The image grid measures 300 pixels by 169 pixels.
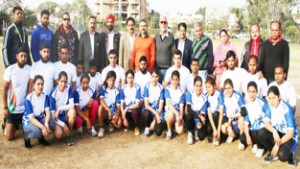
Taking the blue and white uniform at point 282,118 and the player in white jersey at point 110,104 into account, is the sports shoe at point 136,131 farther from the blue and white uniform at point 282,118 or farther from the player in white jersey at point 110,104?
the blue and white uniform at point 282,118

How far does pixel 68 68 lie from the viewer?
609 cm

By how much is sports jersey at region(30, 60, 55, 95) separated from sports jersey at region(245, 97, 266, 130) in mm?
3483

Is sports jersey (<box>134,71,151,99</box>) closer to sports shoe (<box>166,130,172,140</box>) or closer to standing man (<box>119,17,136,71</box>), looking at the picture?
standing man (<box>119,17,136,71</box>)

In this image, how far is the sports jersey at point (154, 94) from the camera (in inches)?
237

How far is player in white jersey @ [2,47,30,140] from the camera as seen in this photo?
5445 mm

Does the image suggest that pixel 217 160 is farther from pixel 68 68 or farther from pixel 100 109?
pixel 68 68

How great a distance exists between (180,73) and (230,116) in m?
1.30

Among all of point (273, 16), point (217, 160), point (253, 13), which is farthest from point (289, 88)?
point (253, 13)

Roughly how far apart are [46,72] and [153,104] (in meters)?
2.03

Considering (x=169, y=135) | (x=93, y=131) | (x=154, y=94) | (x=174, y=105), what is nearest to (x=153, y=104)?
(x=154, y=94)

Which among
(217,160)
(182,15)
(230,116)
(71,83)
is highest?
(182,15)

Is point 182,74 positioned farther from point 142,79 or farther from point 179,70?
point 142,79

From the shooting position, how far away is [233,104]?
5.59m

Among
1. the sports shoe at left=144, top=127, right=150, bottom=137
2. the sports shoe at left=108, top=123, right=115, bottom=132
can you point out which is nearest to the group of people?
the sports shoe at left=144, top=127, right=150, bottom=137
